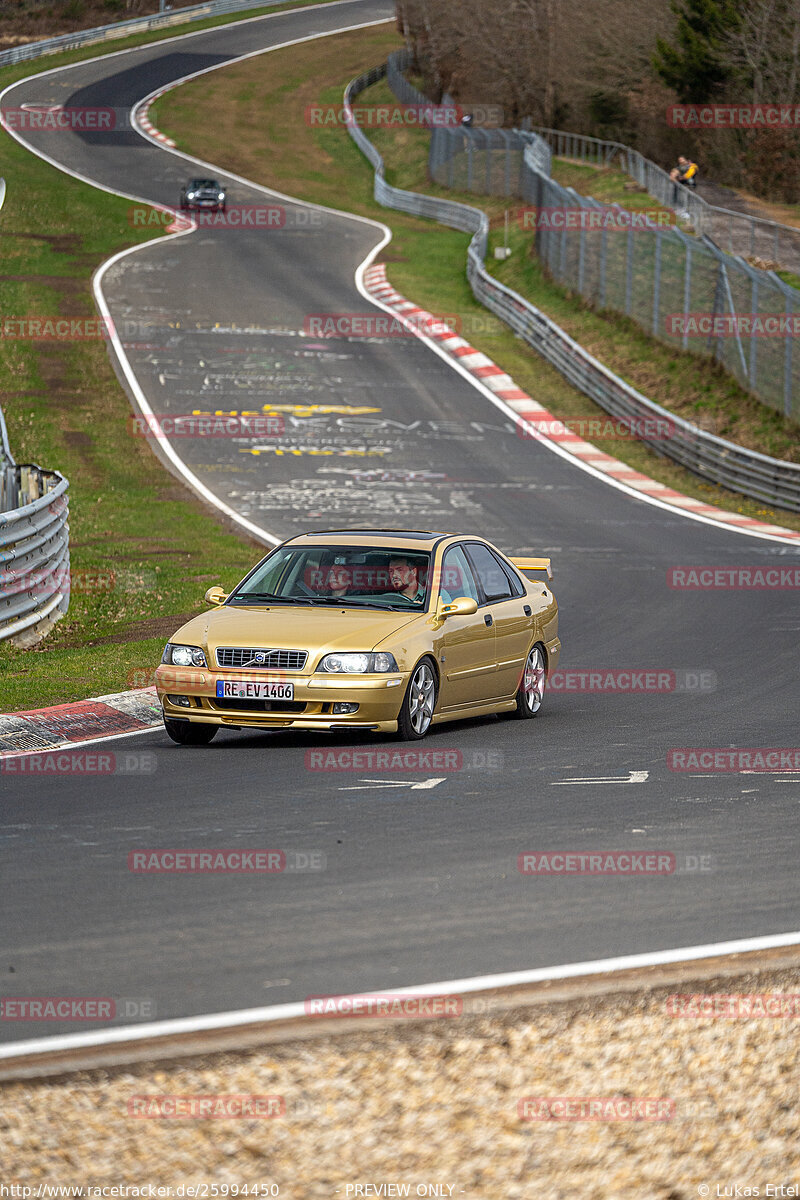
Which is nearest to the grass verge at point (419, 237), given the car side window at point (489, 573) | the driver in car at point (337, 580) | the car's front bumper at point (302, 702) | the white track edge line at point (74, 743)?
the car side window at point (489, 573)

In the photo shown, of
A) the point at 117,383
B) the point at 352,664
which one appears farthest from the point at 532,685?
the point at 117,383

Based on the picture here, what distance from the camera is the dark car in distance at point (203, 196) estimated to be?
2283 inches

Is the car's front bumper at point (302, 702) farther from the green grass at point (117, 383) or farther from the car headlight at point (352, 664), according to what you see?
the green grass at point (117, 383)

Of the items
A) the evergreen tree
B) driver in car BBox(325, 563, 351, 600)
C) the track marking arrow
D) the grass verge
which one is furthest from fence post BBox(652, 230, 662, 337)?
the track marking arrow

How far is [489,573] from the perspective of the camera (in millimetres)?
13133

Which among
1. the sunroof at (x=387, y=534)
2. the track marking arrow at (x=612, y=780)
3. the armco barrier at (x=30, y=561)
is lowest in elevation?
the armco barrier at (x=30, y=561)

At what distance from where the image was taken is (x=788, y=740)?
11.4 meters

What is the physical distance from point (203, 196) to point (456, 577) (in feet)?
159

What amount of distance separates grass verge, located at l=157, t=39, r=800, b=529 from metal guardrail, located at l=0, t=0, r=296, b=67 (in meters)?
10.7

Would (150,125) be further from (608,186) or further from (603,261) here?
(603,261)

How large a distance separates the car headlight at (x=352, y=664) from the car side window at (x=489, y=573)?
6.79 ft

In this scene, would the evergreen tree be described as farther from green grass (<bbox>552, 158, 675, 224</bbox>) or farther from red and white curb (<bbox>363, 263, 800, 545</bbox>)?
red and white curb (<bbox>363, 263, 800, 545</bbox>)

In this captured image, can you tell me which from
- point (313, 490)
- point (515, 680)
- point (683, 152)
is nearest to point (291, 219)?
point (683, 152)

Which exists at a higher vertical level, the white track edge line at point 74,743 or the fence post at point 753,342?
the white track edge line at point 74,743
